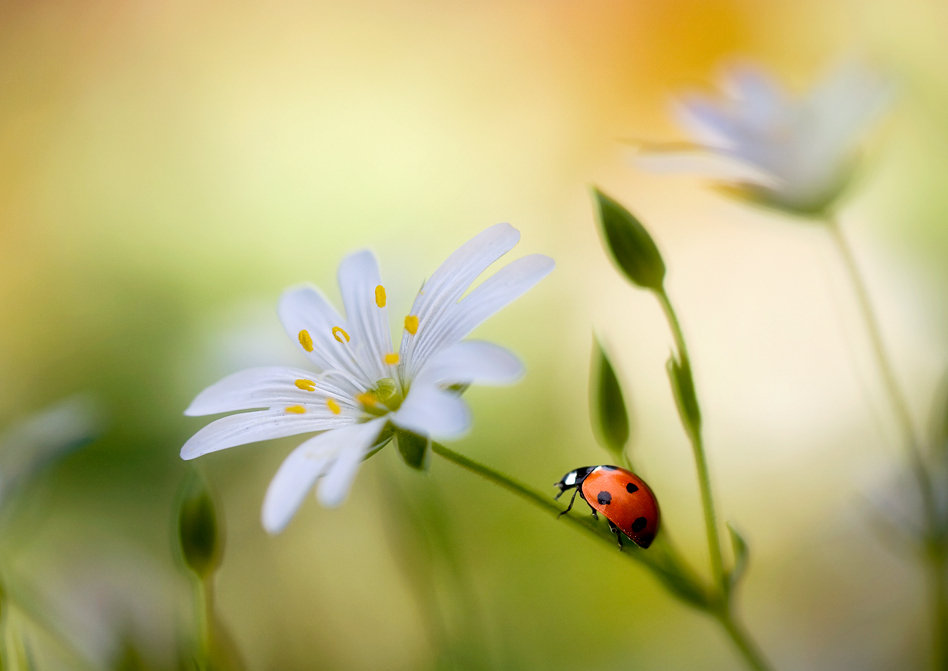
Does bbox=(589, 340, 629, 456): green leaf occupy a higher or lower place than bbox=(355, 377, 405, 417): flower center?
lower

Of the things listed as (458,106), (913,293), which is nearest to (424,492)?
(913,293)

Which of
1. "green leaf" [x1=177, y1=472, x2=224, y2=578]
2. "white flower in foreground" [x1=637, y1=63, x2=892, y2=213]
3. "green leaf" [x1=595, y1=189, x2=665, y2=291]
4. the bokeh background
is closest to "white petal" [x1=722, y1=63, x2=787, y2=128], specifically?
"white flower in foreground" [x1=637, y1=63, x2=892, y2=213]

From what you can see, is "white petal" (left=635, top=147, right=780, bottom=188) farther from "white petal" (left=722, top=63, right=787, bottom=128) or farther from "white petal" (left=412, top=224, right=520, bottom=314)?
"white petal" (left=412, top=224, right=520, bottom=314)

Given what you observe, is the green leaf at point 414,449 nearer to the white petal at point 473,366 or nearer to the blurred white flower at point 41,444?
the white petal at point 473,366

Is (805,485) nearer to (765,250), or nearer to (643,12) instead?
(765,250)

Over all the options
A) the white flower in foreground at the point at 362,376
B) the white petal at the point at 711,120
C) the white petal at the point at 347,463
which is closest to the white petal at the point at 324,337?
the white flower in foreground at the point at 362,376

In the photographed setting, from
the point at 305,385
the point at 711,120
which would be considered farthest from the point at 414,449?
the point at 711,120

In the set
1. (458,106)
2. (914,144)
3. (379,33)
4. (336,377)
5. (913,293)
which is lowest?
(913,293)
